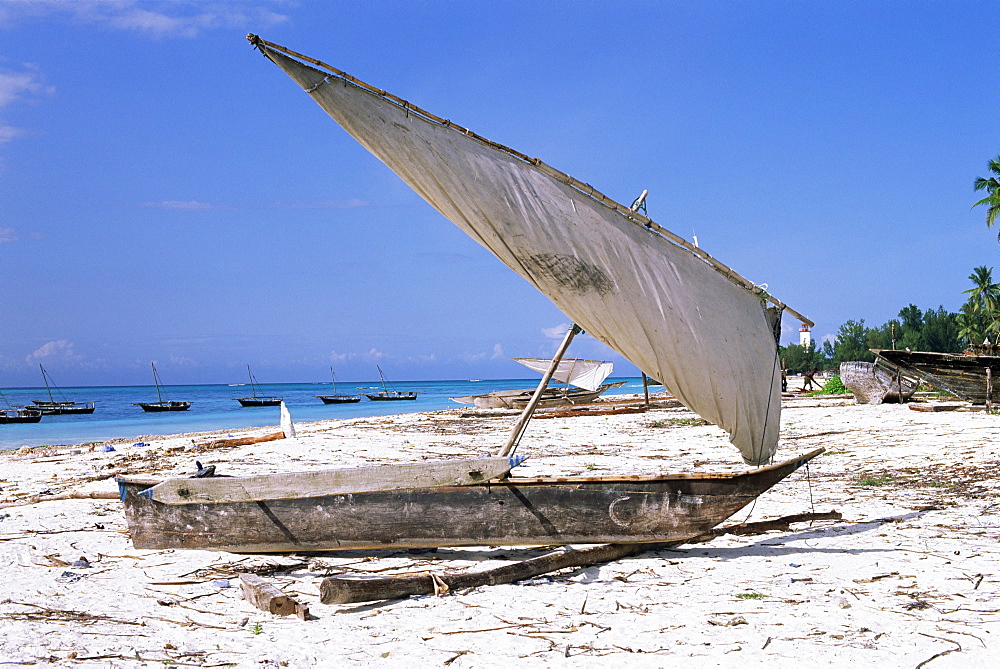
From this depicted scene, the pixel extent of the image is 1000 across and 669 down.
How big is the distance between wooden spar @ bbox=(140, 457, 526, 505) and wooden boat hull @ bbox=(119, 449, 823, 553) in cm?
6

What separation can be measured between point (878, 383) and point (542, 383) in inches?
796

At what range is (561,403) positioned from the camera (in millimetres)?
27938

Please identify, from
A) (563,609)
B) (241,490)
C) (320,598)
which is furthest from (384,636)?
(241,490)

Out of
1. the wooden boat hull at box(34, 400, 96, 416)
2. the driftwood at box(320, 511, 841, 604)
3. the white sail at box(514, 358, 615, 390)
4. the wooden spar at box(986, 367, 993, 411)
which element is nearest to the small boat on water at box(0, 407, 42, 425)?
the wooden boat hull at box(34, 400, 96, 416)

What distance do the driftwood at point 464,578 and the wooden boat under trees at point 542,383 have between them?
0.14 metres

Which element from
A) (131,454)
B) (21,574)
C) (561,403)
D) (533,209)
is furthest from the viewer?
(561,403)

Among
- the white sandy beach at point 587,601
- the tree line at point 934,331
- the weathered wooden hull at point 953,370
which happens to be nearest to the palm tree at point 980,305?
the tree line at point 934,331

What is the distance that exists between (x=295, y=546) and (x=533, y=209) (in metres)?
3.37

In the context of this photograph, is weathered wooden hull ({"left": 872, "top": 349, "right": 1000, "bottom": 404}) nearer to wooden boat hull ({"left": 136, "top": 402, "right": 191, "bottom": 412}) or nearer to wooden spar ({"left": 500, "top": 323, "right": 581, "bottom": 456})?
wooden spar ({"left": 500, "top": 323, "right": 581, "bottom": 456})

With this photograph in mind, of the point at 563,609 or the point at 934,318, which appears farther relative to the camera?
the point at 934,318

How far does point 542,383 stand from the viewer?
602 cm

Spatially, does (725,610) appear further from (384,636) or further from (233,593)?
(233,593)

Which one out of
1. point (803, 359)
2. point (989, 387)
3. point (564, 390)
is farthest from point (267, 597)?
point (803, 359)

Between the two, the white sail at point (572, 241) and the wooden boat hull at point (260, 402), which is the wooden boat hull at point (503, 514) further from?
the wooden boat hull at point (260, 402)
